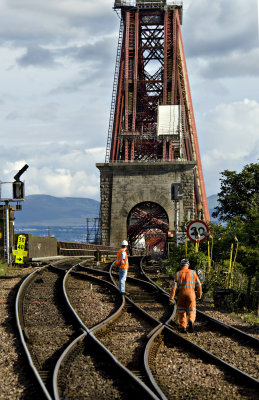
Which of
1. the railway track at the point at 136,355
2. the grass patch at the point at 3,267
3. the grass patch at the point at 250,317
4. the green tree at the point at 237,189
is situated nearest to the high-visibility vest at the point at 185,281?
the railway track at the point at 136,355

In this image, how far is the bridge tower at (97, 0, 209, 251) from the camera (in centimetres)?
5294

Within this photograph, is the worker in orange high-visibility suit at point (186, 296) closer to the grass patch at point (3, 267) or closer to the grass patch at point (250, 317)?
the grass patch at point (250, 317)

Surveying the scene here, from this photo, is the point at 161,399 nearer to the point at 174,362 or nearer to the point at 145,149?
the point at 174,362

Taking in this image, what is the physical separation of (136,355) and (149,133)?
172 ft

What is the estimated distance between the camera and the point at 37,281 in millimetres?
20266

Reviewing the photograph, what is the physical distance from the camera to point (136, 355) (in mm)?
9453

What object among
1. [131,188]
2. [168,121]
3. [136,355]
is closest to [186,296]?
[136,355]

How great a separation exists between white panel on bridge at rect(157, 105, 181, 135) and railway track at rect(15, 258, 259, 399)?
1779 inches

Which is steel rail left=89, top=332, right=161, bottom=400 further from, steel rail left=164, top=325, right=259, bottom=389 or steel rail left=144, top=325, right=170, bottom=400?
steel rail left=164, top=325, right=259, bottom=389

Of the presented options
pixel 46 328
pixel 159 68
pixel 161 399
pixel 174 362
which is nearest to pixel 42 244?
pixel 46 328

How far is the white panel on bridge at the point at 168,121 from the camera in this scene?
59484mm

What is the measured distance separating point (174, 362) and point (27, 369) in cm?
215

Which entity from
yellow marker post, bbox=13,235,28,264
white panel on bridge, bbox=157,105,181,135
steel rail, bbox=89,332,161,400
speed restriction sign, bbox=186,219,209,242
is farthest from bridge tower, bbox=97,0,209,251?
steel rail, bbox=89,332,161,400

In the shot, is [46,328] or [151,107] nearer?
[46,328]
